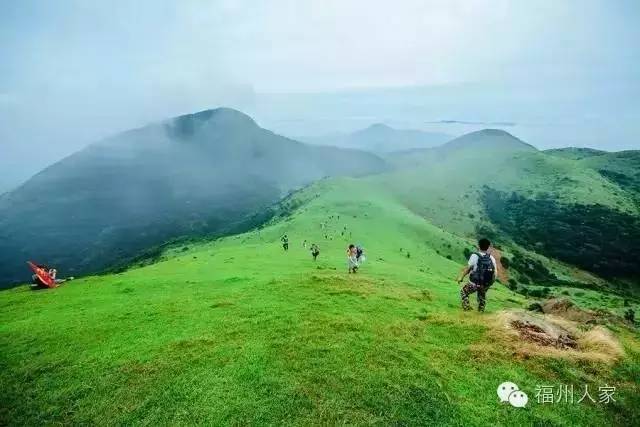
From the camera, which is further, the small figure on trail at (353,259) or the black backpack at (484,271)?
the small figure on trail at (353,259)

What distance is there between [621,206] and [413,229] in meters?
130

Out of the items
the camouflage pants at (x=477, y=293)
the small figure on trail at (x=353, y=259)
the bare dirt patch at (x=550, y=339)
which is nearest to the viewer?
the bare dirt patch at (x=550, y=339)

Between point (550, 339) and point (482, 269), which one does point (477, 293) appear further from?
Answer: point (550, 339)

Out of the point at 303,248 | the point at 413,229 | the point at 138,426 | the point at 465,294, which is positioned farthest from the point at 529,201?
the point at 138,426

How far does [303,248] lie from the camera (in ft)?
184

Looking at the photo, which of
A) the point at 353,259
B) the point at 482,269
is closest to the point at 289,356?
the point at 482,269

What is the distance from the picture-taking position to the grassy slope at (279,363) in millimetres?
13391

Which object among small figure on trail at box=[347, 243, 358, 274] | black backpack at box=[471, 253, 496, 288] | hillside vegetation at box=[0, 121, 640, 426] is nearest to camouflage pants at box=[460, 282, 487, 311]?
black backpack at box=[471, 253, 496, 288]

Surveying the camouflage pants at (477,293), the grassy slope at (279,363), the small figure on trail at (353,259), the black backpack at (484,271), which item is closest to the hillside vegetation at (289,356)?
the grassy slope at (279,363)

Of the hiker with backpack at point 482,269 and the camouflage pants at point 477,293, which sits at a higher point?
the hiker with backpack at point 482,269

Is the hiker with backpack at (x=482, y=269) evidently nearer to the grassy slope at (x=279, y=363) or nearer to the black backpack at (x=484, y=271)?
the black backpack at (x=484, y=271)

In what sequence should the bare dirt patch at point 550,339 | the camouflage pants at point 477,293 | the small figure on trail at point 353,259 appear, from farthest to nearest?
the small figure on trail at point 353,259 → the camouflage pants at point 477,293 → the bare dirt patch at point 550,339

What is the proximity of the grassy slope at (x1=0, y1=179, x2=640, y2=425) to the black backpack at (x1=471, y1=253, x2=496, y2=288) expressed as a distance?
159 cm

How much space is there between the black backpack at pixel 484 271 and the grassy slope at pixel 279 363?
1.59 m
